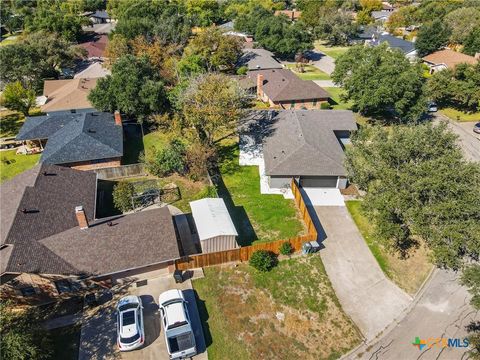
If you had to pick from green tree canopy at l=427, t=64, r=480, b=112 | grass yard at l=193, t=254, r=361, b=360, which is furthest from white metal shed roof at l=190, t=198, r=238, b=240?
green tree canopy at l=427, t=64, r=480, b=112

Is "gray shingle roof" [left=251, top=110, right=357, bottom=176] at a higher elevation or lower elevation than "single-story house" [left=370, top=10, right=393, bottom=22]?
higher

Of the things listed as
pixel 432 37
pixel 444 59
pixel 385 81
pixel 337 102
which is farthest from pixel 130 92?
pixel 432 37

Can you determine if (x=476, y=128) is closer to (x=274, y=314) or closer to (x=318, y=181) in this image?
(x=318, y=181)

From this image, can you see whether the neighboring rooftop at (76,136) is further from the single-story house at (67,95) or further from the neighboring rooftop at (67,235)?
the neighboring rooftop at (67,235)

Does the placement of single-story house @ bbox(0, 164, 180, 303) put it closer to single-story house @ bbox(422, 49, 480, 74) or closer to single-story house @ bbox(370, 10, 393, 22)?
single-story house @ bbox(422, 49, 480, 74)

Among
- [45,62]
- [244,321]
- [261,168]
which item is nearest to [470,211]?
[244,321]
